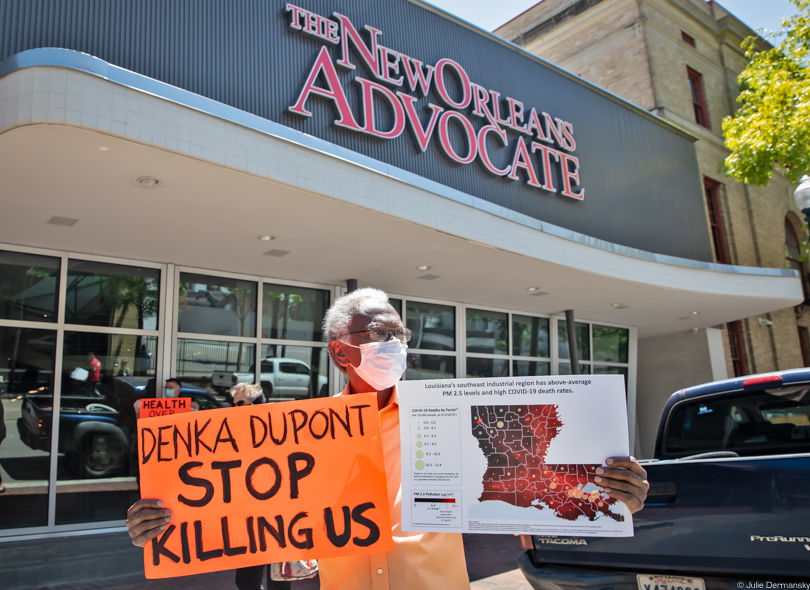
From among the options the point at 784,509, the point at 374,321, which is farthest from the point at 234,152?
the point at 784,509

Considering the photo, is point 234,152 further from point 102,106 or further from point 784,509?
point 784,509

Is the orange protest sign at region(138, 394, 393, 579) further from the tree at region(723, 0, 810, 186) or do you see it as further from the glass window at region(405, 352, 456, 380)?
Result: the tree at region(723, 0, 810, 186)

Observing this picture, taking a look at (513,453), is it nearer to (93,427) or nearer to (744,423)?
(744,423)

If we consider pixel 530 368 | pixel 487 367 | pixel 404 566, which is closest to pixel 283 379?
pixel 487 367

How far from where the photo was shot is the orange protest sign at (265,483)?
6.91 feet

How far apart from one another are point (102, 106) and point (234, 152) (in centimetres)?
121

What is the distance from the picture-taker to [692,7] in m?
20.4

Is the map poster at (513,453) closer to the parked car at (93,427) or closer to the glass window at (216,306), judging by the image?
the parked car at (93,427)

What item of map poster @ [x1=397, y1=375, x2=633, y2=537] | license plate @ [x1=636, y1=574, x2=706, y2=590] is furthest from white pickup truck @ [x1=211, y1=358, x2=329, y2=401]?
map poster @ [x1=397, y1=375, x2=633, y2=537]

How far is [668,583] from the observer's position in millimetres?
3533

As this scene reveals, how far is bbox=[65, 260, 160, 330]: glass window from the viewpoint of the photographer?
27.4 feet

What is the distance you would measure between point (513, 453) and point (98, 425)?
7720mm

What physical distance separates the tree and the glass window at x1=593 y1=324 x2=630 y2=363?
4.64m

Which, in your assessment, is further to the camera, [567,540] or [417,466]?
[567,540]
